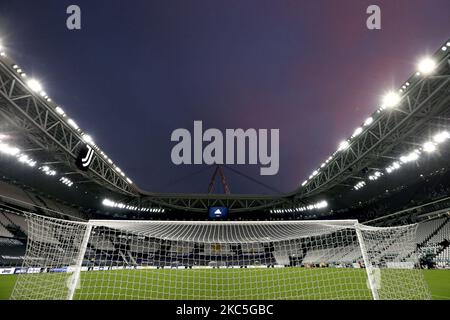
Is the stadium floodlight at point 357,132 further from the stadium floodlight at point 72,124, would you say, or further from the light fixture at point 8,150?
the light fixture at point 8,150

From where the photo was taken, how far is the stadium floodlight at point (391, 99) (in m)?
14.6

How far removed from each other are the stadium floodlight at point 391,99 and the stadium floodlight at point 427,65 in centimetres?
219

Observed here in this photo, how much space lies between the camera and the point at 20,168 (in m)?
24.0

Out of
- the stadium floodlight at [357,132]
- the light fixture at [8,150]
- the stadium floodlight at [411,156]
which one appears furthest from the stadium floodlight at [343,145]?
the light fixture at [8,150]

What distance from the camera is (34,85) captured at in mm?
13781

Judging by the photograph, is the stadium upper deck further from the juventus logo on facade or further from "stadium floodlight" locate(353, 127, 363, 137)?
the juventus logo on facade

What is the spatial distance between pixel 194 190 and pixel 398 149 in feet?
276

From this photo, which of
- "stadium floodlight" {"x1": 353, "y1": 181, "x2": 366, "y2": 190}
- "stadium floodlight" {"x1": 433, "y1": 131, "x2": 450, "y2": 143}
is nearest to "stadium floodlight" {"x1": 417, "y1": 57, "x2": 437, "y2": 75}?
"stadium floodlight" {"x1": 433, "y1": 131, "x2": 450, "y2": 143}

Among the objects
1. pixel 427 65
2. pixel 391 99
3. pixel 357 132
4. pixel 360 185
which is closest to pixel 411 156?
pixel 357 132
